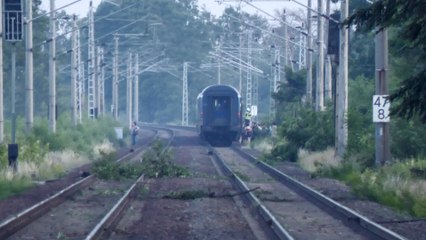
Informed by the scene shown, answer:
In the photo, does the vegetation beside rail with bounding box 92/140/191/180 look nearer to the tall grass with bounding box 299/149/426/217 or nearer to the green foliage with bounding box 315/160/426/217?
the tall grass with bounding box 299/149/426/217

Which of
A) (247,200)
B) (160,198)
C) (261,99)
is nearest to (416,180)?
(247,200)

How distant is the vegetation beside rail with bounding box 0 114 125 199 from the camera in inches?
1383

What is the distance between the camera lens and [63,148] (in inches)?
2067

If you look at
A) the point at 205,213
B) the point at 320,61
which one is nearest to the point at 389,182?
the point at 205,213

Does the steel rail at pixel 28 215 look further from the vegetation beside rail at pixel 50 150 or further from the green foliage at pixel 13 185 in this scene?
the vegetation beside rail at pixel 50 150

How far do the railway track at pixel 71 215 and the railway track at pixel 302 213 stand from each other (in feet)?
10.7

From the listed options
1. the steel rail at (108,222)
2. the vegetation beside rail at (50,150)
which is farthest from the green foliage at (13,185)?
the steel rail at (108,222)

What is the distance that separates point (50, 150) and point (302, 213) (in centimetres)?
2641

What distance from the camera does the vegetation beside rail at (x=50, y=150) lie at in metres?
35.1

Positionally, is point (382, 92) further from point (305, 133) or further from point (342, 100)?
point (305, 133)

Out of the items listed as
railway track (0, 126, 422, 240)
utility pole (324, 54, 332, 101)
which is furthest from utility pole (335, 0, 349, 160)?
utility pole (324, 54, 332, 101)

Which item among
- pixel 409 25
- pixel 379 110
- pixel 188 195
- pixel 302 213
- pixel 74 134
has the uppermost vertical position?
pixel 409 25

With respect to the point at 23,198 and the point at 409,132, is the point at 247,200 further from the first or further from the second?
the point at 409,132

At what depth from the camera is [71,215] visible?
24.8 metres
